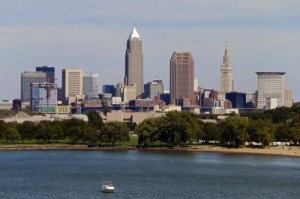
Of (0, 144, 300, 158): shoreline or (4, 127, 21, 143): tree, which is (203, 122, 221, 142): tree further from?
(4, 127, 21, 143): tree

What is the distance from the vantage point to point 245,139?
122312mm

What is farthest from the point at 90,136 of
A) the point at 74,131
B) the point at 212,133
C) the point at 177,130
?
the point at 212,133

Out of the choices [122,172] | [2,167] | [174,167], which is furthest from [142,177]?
[2,167]

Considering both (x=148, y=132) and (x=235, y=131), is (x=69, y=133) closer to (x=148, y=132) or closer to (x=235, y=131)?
(x=148, y=132)

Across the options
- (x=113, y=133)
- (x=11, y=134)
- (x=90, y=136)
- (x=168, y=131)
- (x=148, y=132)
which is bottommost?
(x=90, y=136)

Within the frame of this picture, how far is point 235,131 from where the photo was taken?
121 m

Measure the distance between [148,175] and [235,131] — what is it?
41137 millimetres

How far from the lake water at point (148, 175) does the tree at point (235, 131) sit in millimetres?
7720

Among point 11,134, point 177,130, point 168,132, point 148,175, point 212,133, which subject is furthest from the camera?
point 212,133

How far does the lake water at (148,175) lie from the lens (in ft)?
222

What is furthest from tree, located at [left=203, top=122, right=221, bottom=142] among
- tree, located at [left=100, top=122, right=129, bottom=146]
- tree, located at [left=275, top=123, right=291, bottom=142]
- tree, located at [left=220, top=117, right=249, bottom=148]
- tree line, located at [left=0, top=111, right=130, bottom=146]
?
tree, located at [left=100, top=122, right=129, bottom=146]

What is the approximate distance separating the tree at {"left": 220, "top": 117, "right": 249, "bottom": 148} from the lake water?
7.72 metres

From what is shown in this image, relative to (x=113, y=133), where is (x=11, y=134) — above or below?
below

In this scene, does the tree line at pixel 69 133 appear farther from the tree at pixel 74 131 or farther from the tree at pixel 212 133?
the tree at pixel 212 133
